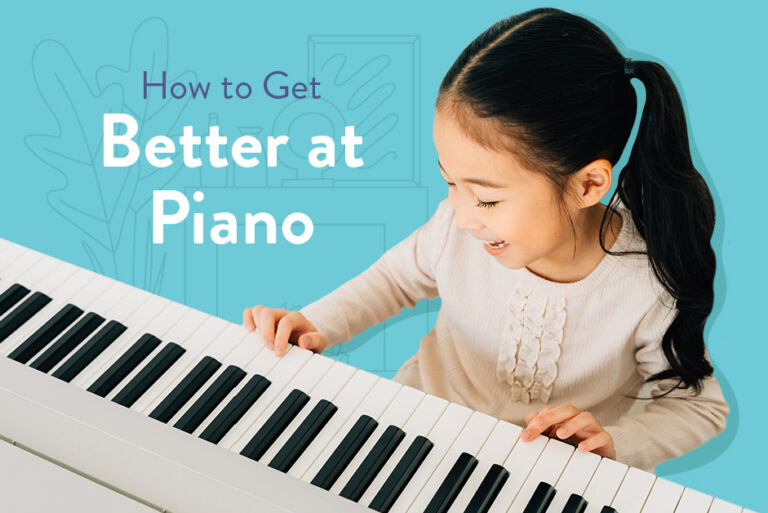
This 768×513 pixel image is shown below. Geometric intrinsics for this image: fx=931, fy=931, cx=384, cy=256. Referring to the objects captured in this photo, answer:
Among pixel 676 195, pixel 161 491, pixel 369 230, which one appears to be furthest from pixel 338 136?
pixel 161 491

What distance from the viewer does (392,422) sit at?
1.39 m

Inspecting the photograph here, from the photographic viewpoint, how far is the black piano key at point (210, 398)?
136cm

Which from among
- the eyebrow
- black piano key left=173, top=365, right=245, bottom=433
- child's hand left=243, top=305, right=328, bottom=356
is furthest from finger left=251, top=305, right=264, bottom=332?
the eyebrow

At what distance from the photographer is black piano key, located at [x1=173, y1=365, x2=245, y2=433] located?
1.36 m

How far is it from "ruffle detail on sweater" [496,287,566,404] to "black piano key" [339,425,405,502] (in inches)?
17.9

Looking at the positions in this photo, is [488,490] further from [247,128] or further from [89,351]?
[247,128]

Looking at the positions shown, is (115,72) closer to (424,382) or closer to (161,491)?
(424,382)

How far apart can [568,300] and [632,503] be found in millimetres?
491

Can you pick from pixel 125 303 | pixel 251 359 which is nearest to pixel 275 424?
pixel 251 359

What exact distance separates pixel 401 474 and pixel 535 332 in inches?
20.7

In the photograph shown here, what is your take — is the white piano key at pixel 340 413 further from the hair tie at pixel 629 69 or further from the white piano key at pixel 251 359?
the hair tie at pixel 629 69

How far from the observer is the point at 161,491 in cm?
119

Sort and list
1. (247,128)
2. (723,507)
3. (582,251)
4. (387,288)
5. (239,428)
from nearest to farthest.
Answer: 1. (723,507)
2. (239,428)
3. (582,251)
4. (387,288)
5. (247,128)

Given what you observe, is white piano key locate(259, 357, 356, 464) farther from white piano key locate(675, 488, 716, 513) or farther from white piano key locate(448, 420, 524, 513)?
white piano key locate(675, 488, 716, 513)
